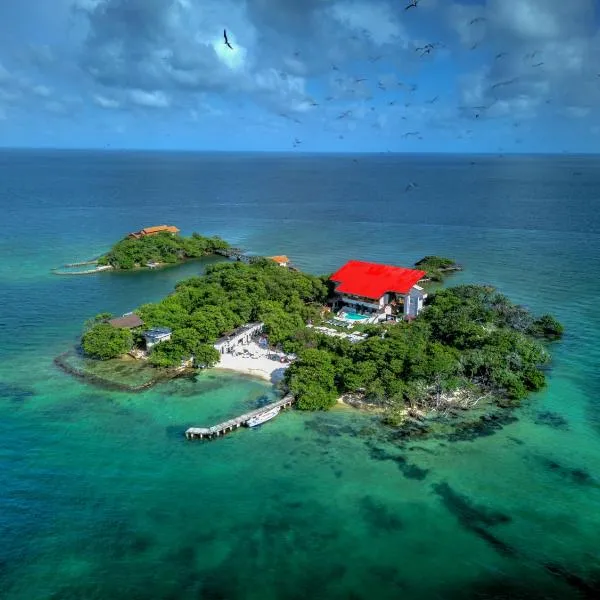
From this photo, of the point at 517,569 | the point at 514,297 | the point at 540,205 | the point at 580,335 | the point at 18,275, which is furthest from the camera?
the point at 540,205

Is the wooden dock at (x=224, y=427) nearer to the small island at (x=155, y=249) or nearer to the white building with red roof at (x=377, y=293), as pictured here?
the white building with red roof at (x=377, y=293)

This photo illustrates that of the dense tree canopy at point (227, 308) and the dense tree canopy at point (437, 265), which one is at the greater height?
the dense tree canopy at point (437, 265)

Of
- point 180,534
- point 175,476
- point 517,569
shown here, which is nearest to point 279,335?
point 175,476

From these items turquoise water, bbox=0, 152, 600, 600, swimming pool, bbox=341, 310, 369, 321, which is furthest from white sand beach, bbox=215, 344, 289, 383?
swimming pool, bbox=341, 310, 369, 321

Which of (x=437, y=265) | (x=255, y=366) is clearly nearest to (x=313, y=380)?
(x=255, y=366)

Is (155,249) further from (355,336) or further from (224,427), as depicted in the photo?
(224,427)

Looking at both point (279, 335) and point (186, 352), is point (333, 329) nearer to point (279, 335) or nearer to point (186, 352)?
point (279, 335)

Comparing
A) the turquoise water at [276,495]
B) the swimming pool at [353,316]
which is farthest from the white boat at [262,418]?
the swimming pool at [353,316]
